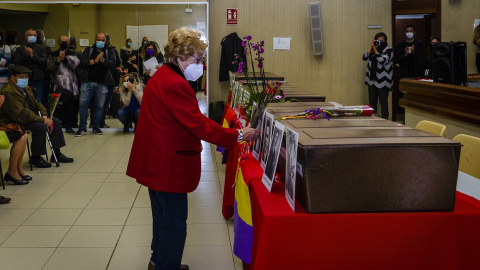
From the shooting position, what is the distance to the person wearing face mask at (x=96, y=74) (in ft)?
30.8

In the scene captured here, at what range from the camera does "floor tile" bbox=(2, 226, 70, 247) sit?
4.18m

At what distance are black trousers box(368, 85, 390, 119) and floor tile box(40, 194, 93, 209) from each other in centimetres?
594

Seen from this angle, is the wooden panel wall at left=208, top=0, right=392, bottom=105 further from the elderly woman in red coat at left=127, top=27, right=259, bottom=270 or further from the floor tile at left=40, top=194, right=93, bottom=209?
the elderly woman in red coat at left=127, top=27, right=259, bottom=270

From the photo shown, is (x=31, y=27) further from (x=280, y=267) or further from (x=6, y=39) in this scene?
(x=280, y=267)

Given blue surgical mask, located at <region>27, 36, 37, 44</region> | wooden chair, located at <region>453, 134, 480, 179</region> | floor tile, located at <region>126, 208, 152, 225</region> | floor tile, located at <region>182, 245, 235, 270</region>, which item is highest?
blue surgical mask, located at <region>27, 36, 37, 44</region>

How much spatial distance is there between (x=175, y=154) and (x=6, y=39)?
7.46 metres

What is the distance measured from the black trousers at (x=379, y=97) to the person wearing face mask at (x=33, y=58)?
5.53 meters

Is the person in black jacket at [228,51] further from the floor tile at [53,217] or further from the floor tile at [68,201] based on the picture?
the floor tile at [53,217]

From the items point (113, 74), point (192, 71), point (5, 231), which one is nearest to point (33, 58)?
point (113, 74)

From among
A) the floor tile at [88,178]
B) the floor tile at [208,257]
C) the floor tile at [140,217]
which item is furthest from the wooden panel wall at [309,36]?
the floor tile at [208,257]

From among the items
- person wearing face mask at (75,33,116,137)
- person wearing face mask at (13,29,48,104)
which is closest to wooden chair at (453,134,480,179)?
person wearing face mask at (75,33,116,137)

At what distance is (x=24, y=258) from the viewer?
3896mm

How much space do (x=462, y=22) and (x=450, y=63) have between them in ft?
12.1

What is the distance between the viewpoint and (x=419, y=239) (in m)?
2.30
